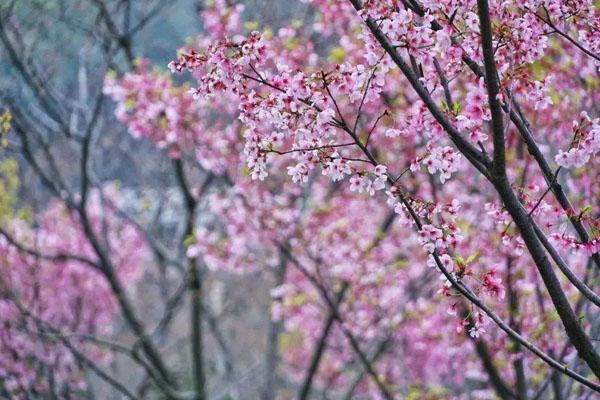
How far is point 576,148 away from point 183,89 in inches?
220

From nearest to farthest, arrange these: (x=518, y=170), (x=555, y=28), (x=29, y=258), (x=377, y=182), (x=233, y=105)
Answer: (x=377, y=182) → (x=555, y=28) → (x=518, y=170) → (x=233, y=105) → (x=29, y=258)

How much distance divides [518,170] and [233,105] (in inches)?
153

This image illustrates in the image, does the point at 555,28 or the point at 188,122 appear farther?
the point at 188,122

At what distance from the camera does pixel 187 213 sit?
9281 millimetres

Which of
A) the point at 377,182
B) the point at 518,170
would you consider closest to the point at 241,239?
the point at 518,170

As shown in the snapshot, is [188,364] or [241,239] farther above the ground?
[188,364]

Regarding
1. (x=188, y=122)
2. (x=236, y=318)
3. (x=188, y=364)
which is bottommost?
(x=188, y=122)

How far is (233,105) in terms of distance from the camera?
342 inches

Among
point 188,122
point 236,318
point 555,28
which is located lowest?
point 555,28

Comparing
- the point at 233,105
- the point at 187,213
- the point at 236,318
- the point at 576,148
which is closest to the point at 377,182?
the point at 576,148

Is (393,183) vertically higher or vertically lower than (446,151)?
lower

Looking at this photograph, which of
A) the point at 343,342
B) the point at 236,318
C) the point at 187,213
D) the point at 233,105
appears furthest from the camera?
the point at 236,318

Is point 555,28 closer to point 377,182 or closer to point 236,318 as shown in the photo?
point 377,182

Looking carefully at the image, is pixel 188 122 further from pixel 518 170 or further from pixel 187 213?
pixel 518 170
